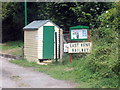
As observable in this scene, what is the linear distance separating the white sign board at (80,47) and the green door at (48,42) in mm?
1587

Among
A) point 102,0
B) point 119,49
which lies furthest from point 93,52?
point 102,0

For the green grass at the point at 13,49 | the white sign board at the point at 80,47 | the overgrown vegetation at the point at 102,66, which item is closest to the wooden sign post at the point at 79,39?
the white sign board at the point at 80,47

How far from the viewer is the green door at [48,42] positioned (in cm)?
1481

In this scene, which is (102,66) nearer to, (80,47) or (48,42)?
(80,47)

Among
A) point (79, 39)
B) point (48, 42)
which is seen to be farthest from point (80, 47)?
point (48, 42)

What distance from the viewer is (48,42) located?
585 inches

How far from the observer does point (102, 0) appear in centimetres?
1658

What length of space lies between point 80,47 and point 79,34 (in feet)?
2.37

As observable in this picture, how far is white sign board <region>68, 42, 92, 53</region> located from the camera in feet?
43.4

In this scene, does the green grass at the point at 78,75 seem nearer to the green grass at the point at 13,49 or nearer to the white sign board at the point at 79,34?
the white sign board at the point at 79,34

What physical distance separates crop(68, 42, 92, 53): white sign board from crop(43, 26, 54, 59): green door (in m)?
1.59

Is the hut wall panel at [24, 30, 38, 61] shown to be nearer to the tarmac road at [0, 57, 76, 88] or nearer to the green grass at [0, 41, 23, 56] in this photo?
the tarmac road at [0, 57, 76, 88]

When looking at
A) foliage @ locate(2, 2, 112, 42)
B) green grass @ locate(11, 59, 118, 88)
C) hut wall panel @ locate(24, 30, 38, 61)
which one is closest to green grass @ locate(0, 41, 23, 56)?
hut wall panel @ locate(24, 30, 38, 61)

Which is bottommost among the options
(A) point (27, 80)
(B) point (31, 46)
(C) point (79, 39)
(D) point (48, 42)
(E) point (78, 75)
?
(A) point (27, 80)
